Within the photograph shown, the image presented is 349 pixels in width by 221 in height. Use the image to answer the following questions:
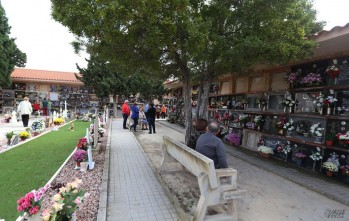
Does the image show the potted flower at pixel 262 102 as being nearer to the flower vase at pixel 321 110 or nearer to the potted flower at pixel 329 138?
the flower vase at pixel 321 110

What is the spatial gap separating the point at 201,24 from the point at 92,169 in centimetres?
440

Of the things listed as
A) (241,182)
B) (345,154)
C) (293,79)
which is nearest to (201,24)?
(241,182)

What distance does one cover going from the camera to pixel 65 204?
3111mm

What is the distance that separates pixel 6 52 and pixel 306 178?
84.6 ft

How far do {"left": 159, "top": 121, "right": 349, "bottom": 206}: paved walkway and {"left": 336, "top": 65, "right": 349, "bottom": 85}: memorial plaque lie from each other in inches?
99.8

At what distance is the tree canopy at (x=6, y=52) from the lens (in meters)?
21.0

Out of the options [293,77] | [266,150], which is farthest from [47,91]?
[293,77]

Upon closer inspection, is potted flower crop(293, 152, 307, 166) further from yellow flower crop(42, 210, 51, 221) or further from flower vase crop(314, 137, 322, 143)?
yellow flower crop(42, 210, 51, 221)

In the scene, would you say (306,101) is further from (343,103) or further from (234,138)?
(234,138)

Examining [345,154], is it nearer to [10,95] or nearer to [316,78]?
→ [316,78]

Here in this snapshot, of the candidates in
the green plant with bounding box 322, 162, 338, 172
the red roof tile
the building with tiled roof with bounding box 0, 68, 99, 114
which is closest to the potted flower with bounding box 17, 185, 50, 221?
the green plant with bounding box 322, 162, 338, 172

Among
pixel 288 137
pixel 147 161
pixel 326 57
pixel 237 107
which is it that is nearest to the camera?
pixel 326 57

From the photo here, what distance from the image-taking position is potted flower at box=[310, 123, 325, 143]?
6.39m

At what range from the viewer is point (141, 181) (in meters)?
5.31
